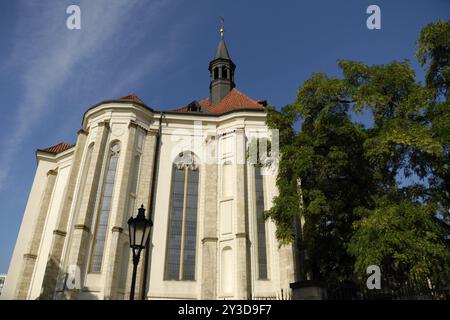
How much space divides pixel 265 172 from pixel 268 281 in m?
6.07

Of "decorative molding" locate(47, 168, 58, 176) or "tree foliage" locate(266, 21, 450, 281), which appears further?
"decorative molding" locate(47, 168, 58, 176)

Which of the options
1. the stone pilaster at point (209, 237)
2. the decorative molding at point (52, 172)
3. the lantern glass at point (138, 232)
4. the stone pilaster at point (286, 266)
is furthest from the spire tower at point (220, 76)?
the lantern glass at point (138, 232)

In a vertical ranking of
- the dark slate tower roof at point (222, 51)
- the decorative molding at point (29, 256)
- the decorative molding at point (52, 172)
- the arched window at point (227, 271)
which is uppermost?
the dark slate tower roof at point (222, 51)

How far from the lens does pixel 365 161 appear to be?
48.2ft

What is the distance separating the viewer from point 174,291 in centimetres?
1886

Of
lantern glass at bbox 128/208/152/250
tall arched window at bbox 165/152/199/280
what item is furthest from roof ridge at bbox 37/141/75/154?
lantern glass at bbox 128/208/152/250

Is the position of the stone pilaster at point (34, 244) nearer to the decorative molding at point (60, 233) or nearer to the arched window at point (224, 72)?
the decorative molding at point (60, 233)

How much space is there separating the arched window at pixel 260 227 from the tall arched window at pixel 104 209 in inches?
311

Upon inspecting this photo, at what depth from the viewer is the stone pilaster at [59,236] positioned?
17938 mm

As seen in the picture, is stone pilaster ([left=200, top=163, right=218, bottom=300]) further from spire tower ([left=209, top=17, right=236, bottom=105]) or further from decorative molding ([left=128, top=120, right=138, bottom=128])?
spire tower ([left=209, top=17, right=236, bottom=105])

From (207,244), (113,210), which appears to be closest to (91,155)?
(113,210)

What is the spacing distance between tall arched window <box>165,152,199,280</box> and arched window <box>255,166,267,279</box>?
3.43 m

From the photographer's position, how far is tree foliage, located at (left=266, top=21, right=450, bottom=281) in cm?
1166
